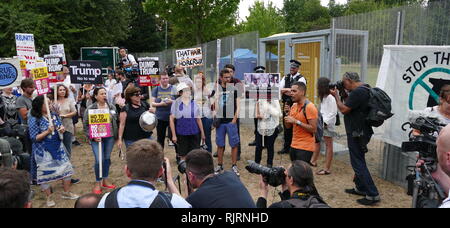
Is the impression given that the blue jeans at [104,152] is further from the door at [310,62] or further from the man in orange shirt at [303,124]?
the door at [310,62]

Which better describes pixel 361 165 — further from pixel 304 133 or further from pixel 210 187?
pixel 210 187

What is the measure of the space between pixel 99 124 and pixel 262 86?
10.0ft

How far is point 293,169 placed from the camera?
114 inches

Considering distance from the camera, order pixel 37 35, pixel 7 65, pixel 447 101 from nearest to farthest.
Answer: pixel 447 101 → pixel 7 65 → pixel 37 35

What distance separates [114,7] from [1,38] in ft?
34.1

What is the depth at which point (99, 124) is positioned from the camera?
5.54 metres

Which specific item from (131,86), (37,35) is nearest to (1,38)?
(37,35)

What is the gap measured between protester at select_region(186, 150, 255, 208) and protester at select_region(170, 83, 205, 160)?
3.04 m

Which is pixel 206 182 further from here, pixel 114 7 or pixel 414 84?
pixel 114 7

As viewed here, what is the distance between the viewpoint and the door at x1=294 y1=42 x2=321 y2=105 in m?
7.90

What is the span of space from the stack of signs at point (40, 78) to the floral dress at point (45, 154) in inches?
19.2

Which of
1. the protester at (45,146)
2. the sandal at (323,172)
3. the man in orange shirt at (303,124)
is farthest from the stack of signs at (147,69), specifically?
the sandal at (323,172)

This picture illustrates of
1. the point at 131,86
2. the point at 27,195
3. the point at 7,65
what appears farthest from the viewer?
the point at 7,65

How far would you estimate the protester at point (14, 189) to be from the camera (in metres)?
1.92
